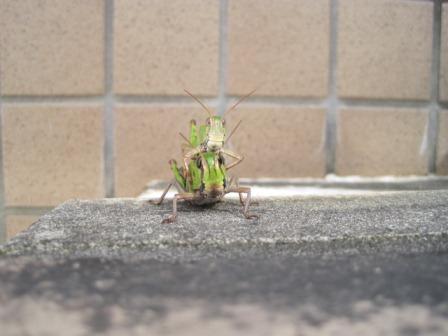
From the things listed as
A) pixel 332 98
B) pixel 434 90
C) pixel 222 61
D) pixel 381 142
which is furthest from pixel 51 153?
pixel 434 90

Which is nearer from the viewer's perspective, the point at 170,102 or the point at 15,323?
the point at 15,323

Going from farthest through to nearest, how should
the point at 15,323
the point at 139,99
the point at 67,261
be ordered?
the point at 139,99
the point at 67,261
the point at 15,323

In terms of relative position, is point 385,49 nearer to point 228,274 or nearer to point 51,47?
point 51,47

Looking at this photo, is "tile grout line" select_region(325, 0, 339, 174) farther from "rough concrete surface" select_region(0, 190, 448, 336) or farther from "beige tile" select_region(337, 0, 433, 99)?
"rough concrete surface" select_region(0, 190, 448, 336)

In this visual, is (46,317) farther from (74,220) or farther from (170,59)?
(170,59)

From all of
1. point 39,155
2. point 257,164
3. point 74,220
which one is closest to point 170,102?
point 257,164

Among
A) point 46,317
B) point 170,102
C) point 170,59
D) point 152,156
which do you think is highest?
point 170,59

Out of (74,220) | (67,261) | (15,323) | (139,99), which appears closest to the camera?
(15,323)

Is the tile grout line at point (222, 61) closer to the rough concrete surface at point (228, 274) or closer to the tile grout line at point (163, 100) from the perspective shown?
the tile grout line at point (163, 100)
